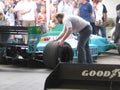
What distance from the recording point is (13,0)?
12.7m

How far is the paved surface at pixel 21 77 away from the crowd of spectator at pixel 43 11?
253 centimetres

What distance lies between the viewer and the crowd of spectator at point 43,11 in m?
11.4

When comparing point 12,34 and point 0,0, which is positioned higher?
point 0,0

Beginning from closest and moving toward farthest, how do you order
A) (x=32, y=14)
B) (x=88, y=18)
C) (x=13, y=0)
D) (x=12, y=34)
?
(x=12, y=34), (x=88, y=18), (x=32, y=14), (x=13, y=0)

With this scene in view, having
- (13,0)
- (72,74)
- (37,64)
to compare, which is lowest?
(37,64)

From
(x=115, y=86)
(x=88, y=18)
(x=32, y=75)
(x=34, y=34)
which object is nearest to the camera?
(x=115, y=86)

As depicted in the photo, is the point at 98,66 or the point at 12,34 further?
the point at 12,34

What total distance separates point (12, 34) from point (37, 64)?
887mm

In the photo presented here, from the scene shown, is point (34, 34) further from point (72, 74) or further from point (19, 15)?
point (72, 74)

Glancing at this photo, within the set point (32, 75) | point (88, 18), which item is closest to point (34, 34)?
Answer: point (32, 75)

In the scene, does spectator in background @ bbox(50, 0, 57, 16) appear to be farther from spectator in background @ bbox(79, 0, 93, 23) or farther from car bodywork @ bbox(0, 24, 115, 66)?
car bodywork @ bbox(0, 24, 115, 66)

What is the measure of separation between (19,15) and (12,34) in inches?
113

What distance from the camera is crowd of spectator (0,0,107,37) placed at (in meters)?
11.4

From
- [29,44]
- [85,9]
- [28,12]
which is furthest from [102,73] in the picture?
[28,12]
